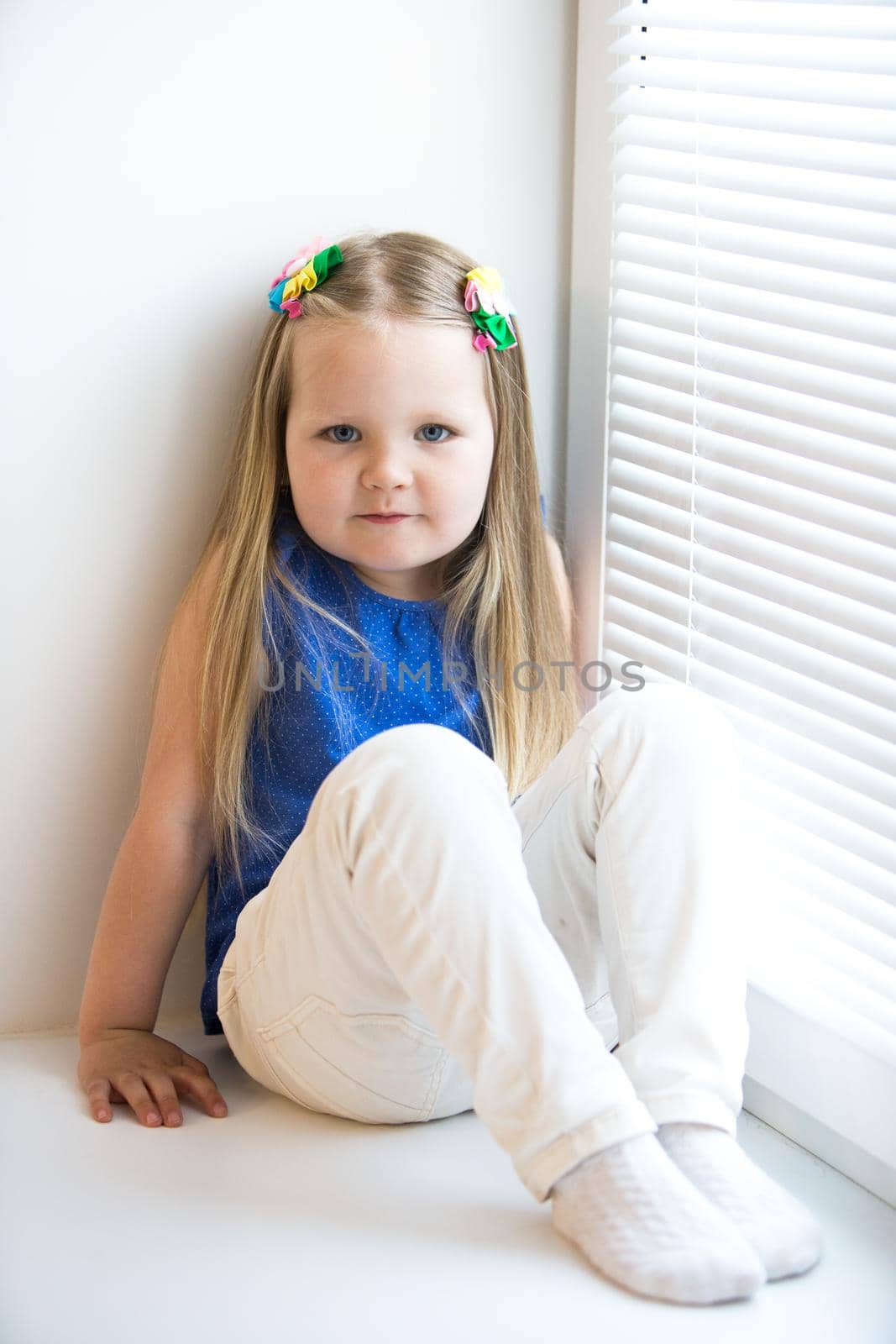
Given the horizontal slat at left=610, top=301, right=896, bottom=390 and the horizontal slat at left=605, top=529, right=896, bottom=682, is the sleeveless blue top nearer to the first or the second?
the horizontal slat at left=605, top=529, right=896, bottom=682

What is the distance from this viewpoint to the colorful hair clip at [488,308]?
1192 mm

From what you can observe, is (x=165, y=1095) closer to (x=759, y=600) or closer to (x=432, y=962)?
(x=432, y=962)

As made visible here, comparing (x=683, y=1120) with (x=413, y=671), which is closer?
(x=683, y=1120)

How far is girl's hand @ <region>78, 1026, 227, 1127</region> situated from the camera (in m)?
1.09

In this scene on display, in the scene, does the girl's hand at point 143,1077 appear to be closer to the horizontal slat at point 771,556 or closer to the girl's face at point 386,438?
the girl's face at point 386,438

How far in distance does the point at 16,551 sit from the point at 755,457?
66cm

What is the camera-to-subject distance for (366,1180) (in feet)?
3.20

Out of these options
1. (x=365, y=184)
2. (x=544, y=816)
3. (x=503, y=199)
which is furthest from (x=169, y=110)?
(x=544, y=816)

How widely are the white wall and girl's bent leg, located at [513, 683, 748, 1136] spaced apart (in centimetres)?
43

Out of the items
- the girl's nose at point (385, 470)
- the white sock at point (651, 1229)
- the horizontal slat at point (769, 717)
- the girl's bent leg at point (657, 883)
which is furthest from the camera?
the girl's nose at point (385, 470)

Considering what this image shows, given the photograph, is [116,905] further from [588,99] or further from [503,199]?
[588,99]

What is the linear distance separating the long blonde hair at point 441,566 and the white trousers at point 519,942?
16 cm

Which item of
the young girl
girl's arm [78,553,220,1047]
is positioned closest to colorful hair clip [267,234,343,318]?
the young girl

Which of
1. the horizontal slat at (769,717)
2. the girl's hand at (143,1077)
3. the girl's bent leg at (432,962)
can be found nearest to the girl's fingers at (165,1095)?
the girl's hand at (143,1077)
